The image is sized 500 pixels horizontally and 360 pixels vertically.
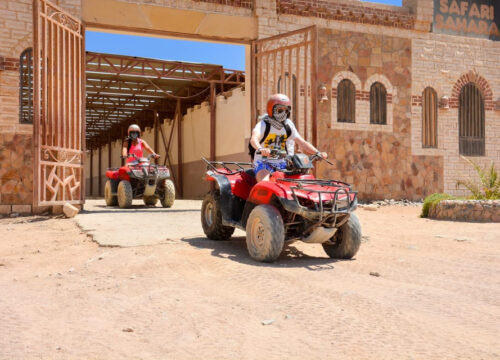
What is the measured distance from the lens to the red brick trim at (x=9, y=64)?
33.5 feet

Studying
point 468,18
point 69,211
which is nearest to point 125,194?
point 69,211

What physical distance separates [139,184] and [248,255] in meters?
6.83

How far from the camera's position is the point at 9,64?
10.3m

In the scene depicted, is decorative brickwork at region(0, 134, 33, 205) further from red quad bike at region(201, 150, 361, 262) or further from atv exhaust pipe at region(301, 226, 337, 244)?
atv exhaust pipe at region(301, 226, 337, 244)

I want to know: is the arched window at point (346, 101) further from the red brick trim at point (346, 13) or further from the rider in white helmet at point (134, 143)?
the rider in white helmet at point (134, 143)

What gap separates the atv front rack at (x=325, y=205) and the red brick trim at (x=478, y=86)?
10832mm

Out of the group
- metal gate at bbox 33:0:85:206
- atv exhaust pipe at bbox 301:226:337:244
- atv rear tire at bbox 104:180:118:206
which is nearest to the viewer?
atv exhaust pipe at bbox 301:226:337:244

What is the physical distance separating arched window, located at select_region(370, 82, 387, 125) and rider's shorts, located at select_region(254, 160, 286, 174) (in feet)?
29.0

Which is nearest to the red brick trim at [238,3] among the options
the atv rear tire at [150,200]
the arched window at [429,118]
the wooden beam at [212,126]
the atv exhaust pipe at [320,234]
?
the atv rear tire at [150,200]

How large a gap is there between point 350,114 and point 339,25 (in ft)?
7.42

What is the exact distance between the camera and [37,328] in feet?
10.4

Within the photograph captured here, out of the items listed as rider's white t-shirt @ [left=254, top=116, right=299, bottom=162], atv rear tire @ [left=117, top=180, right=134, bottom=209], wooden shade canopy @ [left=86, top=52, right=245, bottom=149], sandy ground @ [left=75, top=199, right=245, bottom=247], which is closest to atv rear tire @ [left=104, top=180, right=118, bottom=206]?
atv rear tire @ [left=117, top=180, right=134, bottom=209]

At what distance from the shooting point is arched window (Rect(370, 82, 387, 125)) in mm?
13914

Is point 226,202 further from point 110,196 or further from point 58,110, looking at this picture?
point 110,196
